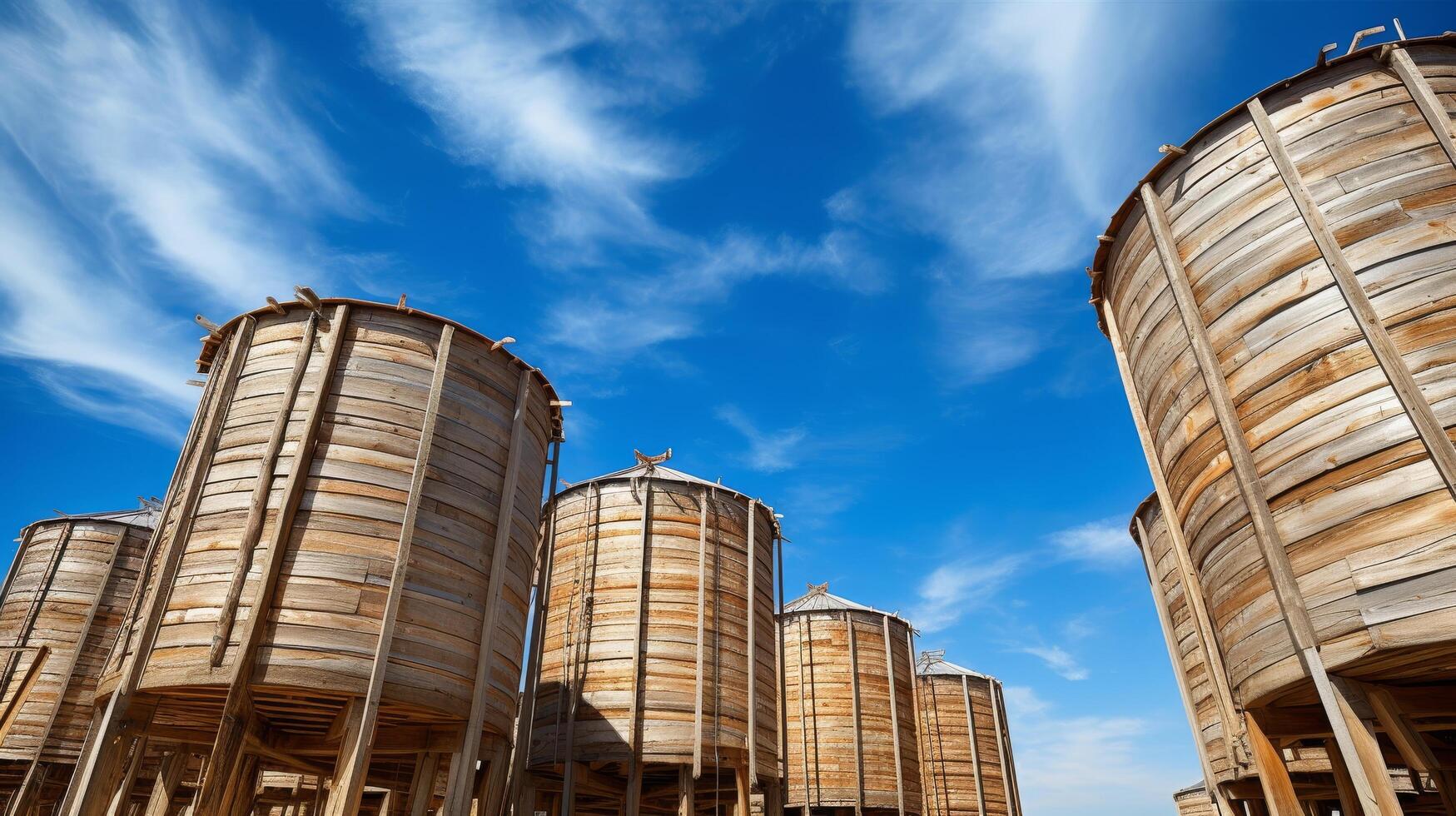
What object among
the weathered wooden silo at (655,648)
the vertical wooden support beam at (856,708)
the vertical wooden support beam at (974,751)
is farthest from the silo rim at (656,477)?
the vertical wooden support beam at (974,751)

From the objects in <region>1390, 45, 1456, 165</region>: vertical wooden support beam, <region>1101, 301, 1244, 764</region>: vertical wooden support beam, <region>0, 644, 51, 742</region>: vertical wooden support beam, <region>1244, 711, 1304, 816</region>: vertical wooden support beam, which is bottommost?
<region>1244, 711, 1304, 816</region>: vertical wooden support beam

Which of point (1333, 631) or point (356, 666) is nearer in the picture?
point (1333, 631)

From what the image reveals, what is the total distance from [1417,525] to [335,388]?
42.4ft

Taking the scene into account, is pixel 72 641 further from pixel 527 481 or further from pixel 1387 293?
pixel 1387 293

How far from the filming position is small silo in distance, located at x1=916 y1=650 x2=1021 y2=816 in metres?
31.5

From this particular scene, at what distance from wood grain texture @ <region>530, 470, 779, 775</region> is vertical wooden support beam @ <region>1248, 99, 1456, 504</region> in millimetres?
12275

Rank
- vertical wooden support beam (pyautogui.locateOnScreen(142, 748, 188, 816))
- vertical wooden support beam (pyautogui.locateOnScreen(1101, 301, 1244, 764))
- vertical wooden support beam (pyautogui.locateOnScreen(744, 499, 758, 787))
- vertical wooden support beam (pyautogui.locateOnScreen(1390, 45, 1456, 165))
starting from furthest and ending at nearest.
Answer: vertical wooden support beam (pyautogui.locateOnScreen(744, 499, 758, 787))
vertical wooden support beam (pyautogui.locateOnScreen(142, 748, 188, 816))
vertical wooden support beam (pyautogui.locateOnScreen(1101, 301, 1244, 764))
vertical wooden support beam (pyautogui.locateOnScreen(1390, 45, 1456, 165))

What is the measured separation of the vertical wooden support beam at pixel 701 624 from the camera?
56.0 ft

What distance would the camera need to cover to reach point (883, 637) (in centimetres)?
2861

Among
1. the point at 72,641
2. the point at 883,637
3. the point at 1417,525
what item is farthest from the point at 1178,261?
the point at 72,641

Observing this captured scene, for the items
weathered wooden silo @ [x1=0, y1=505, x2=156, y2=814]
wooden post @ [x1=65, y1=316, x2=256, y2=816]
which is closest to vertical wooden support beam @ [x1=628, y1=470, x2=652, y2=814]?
wooden post @ [x1=65, y1=316, x2=256, y2=816]

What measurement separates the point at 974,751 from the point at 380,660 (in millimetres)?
28349

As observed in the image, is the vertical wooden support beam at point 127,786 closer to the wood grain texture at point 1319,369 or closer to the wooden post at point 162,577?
the wooden post at point 162,577

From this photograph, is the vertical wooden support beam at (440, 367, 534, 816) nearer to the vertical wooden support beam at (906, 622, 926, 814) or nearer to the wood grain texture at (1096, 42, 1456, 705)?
the wood grain texture at (1096, 42, 1456, 705)
